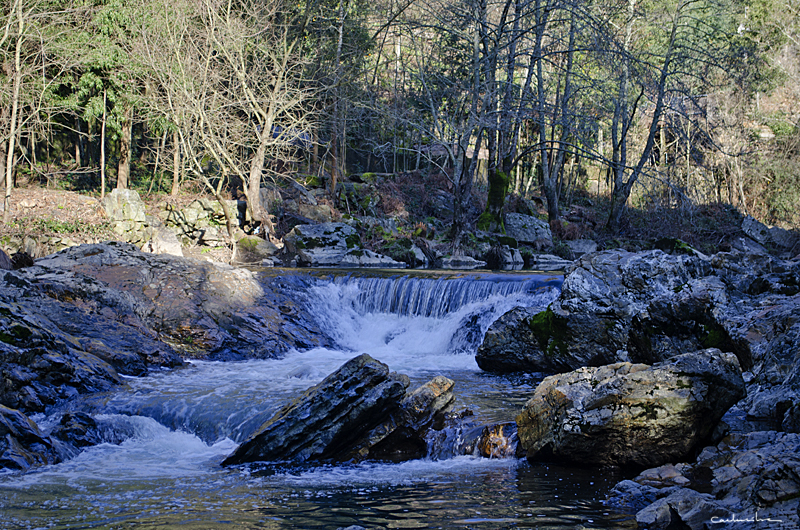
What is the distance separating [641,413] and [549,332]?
381 centimetres

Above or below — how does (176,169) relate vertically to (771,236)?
above

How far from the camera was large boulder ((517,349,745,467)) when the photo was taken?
195 inches

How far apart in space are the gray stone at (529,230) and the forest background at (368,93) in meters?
0.95

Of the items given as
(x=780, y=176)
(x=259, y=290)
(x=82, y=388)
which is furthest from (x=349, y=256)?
(x=780, y=176)

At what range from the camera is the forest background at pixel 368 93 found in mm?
16562

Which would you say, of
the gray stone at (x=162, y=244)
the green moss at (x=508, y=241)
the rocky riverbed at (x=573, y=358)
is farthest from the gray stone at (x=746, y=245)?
the gray stone at (x=162, y=244)

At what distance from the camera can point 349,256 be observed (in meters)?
18.9

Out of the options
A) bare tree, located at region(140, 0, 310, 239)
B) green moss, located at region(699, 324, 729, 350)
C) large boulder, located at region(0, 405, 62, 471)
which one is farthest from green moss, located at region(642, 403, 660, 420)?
bare tree, located at region(140, 0, 310, 239)

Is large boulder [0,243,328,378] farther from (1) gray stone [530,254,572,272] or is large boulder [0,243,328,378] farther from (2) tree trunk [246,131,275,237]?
(1) gray stone [530,254,572,272]

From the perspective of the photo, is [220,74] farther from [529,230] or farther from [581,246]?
[581,246]

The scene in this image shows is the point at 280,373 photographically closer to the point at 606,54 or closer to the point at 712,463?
the point at 712,463

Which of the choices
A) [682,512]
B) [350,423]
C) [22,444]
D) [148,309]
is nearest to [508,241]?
[148,309]

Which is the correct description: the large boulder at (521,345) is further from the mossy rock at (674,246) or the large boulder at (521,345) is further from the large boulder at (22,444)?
the mossy rock at (674,246)

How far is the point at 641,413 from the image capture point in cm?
501
